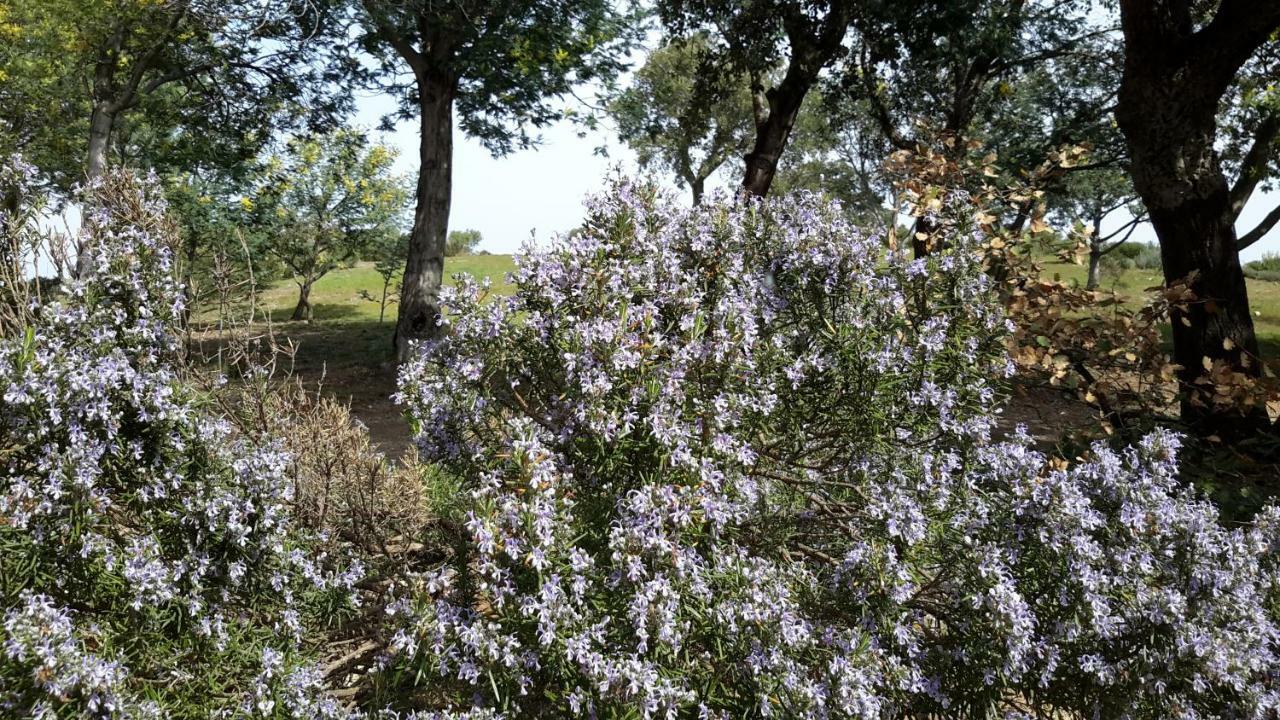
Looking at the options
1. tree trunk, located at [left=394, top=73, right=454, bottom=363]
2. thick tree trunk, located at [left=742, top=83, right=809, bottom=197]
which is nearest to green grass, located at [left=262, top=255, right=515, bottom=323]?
tree trunk, located at [left=394, top=73, right=454, bottom=363]

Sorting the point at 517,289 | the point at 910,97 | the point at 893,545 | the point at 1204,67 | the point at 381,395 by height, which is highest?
the point at 910,97

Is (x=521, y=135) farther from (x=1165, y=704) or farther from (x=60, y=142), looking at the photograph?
(x=60, y=142)

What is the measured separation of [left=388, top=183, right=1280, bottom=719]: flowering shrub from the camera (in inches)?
90.2

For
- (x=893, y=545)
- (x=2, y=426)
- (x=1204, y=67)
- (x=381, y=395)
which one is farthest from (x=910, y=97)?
(x=2, y=426)

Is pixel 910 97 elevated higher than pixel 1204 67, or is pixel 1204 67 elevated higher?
pixel 910 97

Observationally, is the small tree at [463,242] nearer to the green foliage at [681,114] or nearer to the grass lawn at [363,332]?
the grass lawn at [363,332]

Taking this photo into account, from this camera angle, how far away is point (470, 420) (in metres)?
2.73

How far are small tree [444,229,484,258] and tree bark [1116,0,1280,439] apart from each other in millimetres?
28090

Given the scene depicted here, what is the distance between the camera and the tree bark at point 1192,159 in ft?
20.4

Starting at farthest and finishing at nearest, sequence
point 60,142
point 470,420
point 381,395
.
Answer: point 60,142, point 381,395, point 470,420

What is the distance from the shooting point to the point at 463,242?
34125mm

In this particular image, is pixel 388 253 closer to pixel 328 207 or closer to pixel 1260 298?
pixel 328 207

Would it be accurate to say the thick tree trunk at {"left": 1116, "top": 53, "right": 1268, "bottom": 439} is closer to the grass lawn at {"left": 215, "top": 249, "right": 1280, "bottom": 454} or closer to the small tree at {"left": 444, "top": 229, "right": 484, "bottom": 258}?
the grass lawn at {"left": 215, "top": 249, "right": 1280, "bottom": 454}

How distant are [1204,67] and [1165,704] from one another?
5738 mm
